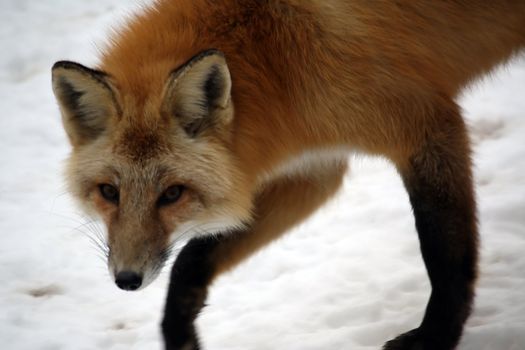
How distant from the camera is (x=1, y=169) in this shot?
6.32 meters

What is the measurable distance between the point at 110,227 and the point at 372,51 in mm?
1570

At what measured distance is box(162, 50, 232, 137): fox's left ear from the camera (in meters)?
2.90

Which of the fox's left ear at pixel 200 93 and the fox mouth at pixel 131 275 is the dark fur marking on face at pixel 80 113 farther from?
the fox mouth at pixel 131 275

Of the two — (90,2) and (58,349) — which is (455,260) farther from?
(90,2)

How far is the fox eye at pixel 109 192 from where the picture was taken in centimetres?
314

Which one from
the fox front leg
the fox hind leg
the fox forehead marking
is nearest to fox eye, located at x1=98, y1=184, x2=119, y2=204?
the fox forehead marking

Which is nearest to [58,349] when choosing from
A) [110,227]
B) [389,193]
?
[110,227]

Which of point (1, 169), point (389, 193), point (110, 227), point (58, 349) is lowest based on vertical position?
point (1, 169)

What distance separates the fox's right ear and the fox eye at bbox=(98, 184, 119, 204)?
0.26 m

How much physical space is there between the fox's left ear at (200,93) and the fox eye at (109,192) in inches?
17.5

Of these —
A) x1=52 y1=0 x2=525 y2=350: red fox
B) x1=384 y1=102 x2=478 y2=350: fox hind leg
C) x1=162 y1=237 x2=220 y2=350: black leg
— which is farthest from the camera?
x1=162 y1=237 x2=220 y2=350: black leg

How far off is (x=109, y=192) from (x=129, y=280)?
1.48ft

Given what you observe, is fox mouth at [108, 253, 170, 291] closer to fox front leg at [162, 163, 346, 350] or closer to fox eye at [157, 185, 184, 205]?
fox eye at [157, 185, 184, 205]

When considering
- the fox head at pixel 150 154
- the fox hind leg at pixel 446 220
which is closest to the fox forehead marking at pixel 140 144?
the fox head at pixel 150 154
